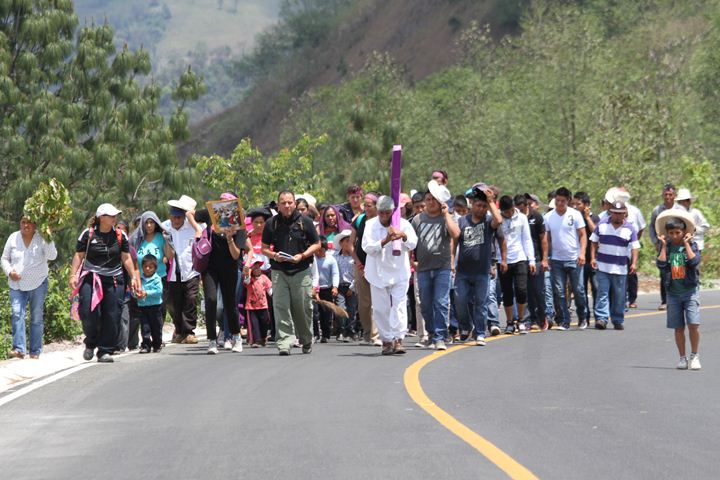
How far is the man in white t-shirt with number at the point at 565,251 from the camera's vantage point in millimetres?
21109

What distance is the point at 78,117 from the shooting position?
1478 inches

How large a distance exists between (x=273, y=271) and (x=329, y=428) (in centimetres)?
723

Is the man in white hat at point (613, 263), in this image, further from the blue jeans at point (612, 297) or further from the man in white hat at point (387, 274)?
the man in white hat at point (387, 274)

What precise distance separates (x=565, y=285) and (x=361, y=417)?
10502mm

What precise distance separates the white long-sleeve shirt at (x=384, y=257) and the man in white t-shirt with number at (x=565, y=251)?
14.2 feet

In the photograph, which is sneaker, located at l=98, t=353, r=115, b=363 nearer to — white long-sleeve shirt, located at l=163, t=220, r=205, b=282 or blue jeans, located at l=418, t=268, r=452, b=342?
white long-sleeve shirt, located at l=163, t=220, r=205, b=282

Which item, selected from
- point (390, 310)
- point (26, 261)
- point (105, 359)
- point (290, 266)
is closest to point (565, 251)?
point (390, 310)

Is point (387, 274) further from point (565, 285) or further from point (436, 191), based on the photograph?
point (565, 285)

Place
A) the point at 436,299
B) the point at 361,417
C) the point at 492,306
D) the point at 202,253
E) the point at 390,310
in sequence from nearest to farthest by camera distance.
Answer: the point at 361,417 < the point at 390,310 < the point at 436,299 < the point at 202,253 < the point at 492,306

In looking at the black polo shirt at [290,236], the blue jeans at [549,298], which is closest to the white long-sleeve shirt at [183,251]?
the black polo shirt at [290,236]

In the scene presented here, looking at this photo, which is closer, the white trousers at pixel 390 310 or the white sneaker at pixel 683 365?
the white sneaker at pixel 683 365

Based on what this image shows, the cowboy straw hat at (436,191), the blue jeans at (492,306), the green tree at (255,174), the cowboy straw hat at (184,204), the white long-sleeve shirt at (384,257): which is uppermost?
the green tree at (255,174)

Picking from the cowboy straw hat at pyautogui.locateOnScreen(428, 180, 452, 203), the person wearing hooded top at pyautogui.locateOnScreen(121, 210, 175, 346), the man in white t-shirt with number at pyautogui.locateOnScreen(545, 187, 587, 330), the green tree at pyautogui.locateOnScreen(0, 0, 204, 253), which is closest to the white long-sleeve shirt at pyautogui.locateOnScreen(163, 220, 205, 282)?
the person wearing hooded top at pyautogui.locateOnScreen(121, 210, 175, 346)

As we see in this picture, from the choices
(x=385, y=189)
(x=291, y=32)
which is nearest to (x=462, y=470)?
(x=385, y=189)
